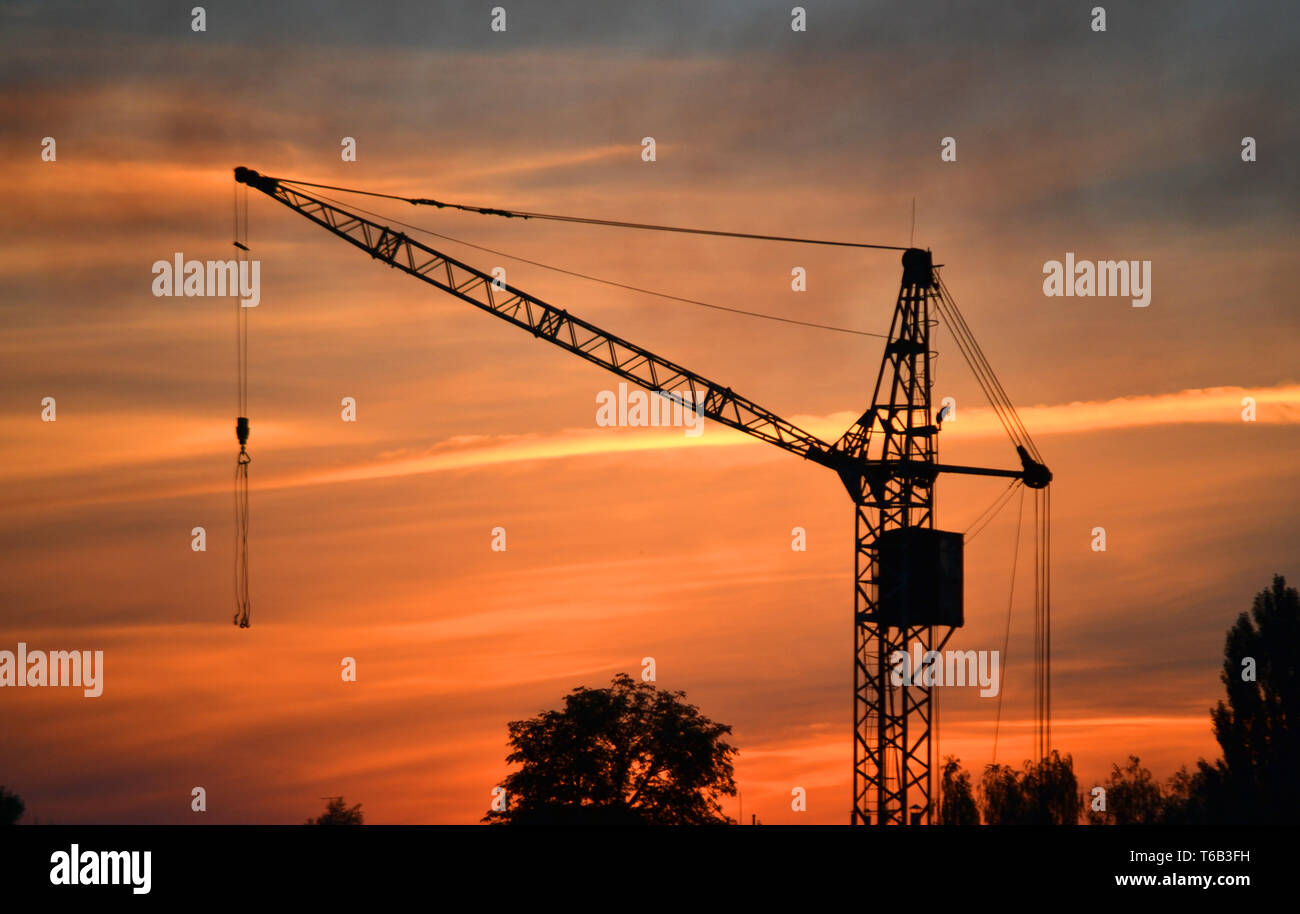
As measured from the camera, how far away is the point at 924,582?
221ft

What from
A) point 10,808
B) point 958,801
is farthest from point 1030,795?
point 10,808

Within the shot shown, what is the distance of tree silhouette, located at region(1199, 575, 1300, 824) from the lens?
8106 cm

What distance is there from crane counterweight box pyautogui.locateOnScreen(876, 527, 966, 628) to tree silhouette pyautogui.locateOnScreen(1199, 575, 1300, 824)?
2410 centimetres

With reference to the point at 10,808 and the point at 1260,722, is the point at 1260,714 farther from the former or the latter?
the point at 10,808

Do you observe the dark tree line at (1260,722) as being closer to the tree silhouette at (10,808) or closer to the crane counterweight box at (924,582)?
the crane counterweight box at (924,582)

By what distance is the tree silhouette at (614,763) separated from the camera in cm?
7331

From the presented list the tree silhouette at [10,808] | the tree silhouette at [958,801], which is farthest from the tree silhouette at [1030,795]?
the tree silhouette at [10,808]

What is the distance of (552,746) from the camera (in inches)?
2987

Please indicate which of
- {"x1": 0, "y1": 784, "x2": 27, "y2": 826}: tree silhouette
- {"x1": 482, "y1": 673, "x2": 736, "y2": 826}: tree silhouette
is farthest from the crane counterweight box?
{"x1": 0, "y1": 784, "x2": 27, "y2": 826}: tree silhouette
